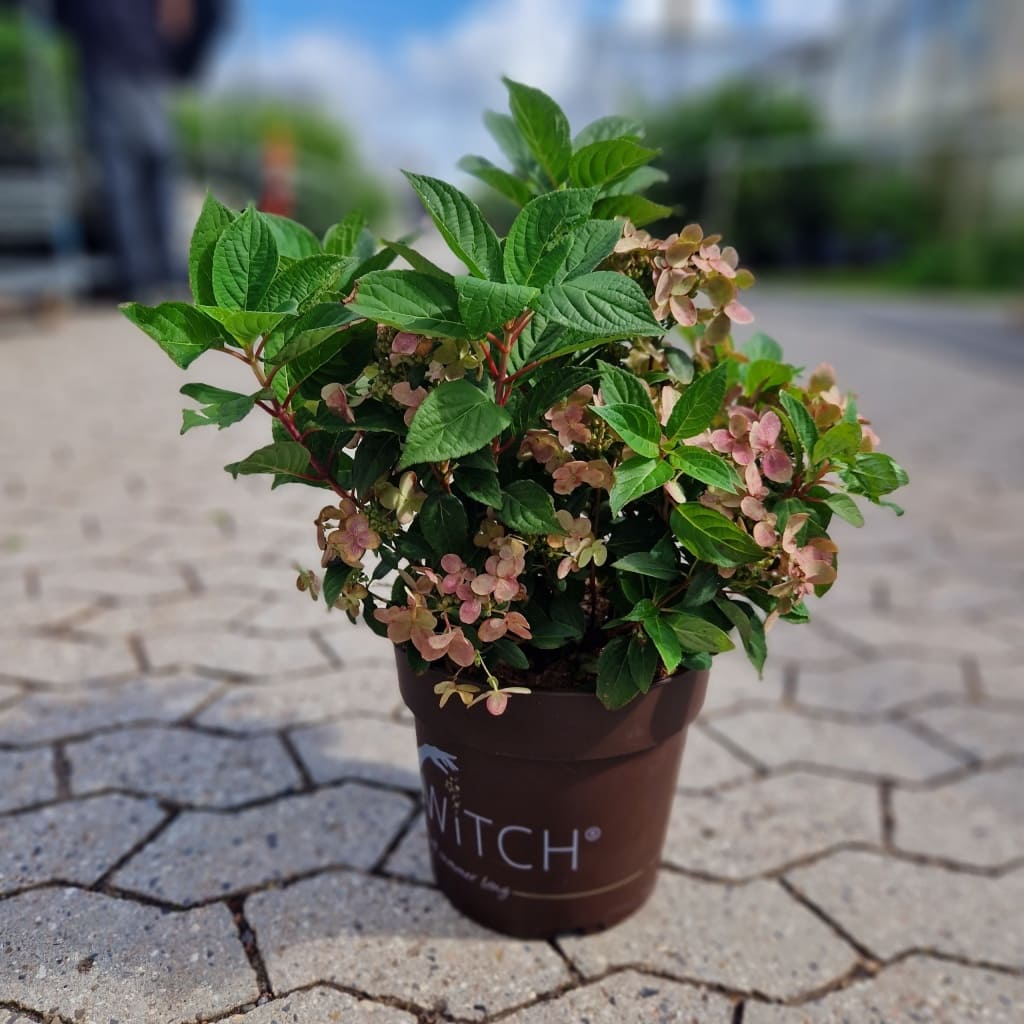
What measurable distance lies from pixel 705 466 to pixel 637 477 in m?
0.09

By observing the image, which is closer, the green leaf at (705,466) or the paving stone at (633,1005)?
the green leaf at (705,466)

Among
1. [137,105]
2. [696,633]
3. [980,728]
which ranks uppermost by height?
[137,105]

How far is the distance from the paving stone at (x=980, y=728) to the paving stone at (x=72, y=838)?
1.71 m

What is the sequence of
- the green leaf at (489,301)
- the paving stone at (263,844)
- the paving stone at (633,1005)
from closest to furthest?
the green leaf at (489,301) → the paving stone at (633,1005) → the paving stone at (263,844)

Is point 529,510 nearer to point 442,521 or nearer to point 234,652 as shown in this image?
point 442,521

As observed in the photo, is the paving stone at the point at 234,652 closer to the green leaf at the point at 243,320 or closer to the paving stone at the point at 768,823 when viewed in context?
the paving stone at the point at 768,823

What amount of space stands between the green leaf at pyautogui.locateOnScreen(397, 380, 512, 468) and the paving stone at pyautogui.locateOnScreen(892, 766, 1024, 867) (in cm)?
127

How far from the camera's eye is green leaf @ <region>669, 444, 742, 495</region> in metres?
1.12

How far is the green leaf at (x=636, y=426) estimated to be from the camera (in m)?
1.09

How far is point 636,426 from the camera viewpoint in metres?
1.11

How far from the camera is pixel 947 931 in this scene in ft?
5.11

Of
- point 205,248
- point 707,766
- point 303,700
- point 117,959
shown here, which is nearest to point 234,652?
point 303,700

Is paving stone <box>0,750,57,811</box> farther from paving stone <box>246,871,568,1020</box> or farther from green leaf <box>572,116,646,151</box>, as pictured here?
green leaf <box>572,116,646,151</box>

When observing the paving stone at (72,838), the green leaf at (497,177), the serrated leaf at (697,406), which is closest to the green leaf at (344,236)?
the green leaf at (497,177)
